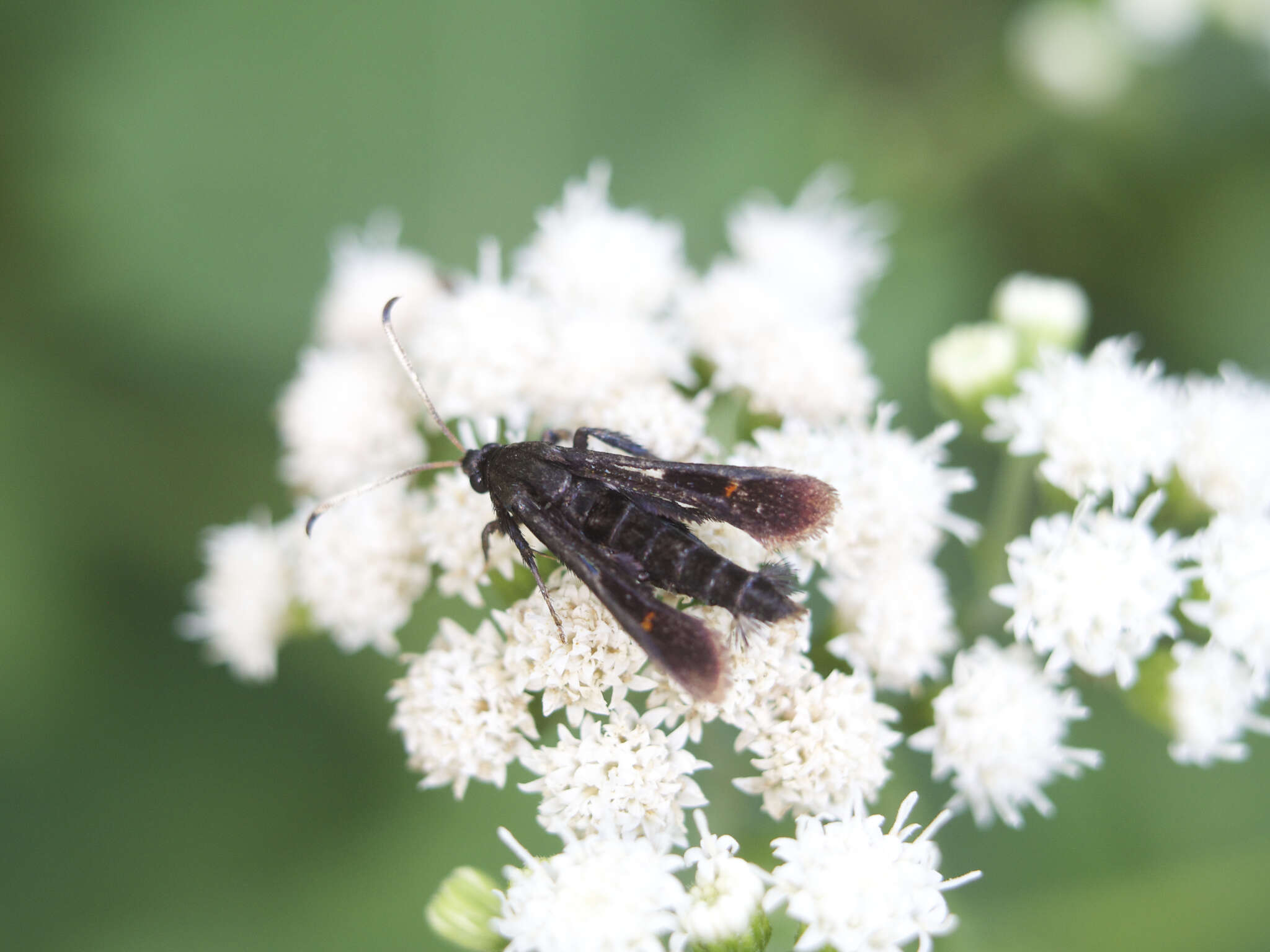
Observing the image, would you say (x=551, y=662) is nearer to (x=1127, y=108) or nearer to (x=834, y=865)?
(x=834, y=865)

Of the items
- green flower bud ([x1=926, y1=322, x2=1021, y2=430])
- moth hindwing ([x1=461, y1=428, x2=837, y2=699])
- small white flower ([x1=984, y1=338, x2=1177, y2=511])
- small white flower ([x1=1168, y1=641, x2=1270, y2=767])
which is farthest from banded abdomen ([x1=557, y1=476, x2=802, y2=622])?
small white flower ([x1=1168, y1=641, x2=1270, y2=767])

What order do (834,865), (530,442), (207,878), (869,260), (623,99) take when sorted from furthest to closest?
1. (623,99)
2. (869,260)
3. (207,878)
4. (530,442)
5. (834,865)

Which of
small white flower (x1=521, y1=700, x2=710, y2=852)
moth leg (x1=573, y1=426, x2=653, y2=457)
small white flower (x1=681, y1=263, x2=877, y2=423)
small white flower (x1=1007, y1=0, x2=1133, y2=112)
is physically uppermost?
small white flower (x1=1007, y1=0, x2=1133, y2=112)

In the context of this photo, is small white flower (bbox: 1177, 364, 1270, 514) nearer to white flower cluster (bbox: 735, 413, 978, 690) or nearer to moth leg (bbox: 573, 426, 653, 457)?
white flower cluster (bbox: 735, 413, 978, 690)

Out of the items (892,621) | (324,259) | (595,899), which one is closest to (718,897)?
(595,899)

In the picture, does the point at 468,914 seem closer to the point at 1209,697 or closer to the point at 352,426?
the point at 352,426

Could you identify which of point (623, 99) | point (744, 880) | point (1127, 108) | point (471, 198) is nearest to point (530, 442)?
point (744, 880)

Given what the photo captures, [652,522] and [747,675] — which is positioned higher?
[652,522]

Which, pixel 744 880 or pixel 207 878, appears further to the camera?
pixel 207 878
